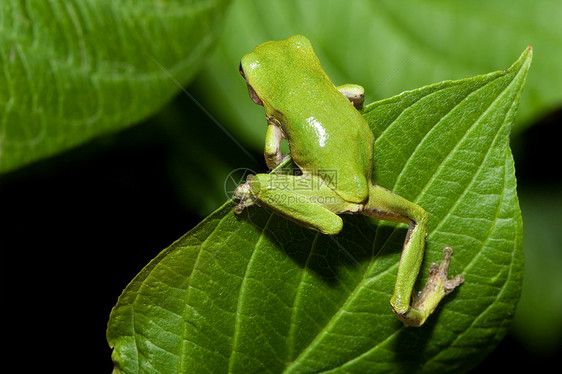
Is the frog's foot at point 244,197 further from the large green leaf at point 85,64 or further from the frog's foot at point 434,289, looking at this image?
the frog's foot at point 434,289

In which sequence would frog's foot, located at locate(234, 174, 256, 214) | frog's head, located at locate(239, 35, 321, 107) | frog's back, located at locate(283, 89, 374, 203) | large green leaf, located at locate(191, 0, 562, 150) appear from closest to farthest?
frog's foot, located at locate(234, 174, 256, 214) < frog's back, located at locate(283, 89, 374, 203) < frog's head, located at locate(239, 35, 321, 107) < large green leaf, located at locate(191, 0, 562, 150)

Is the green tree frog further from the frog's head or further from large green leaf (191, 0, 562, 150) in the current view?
large green leaf (191, 0, 562, 150)

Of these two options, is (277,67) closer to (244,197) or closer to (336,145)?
(336,145)

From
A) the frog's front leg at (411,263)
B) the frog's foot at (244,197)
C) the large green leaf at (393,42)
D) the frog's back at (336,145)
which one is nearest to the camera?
the frog's foot at (244,197)

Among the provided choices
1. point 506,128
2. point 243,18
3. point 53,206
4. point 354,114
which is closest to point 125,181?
point 53,206

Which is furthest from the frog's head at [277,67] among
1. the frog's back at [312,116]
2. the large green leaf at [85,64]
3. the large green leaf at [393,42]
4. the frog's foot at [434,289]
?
the frog's foot at [434,289]

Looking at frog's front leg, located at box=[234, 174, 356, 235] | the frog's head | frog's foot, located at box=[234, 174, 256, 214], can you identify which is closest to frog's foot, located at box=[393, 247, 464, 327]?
frog's front leg, located at box=[234, 174, 356, 235]
